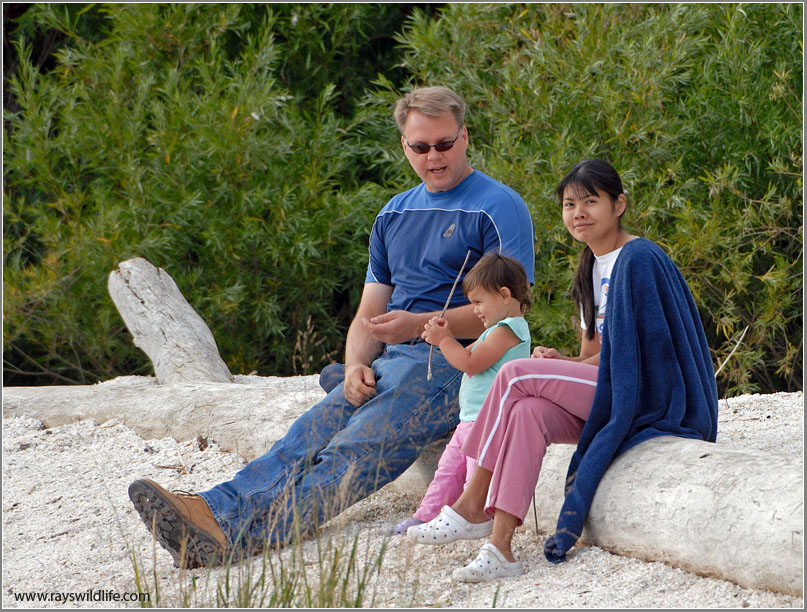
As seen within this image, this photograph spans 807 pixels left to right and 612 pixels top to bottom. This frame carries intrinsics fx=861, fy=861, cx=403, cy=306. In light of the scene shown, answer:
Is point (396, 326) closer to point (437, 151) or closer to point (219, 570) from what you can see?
point (437, 151)

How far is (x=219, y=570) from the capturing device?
2996 millimetres

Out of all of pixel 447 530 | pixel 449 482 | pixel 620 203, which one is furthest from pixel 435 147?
pixel 447 530

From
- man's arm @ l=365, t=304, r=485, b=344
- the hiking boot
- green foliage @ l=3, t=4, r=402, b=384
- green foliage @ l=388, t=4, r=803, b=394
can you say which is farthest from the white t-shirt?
green foliage @ l=3, t=4, r=402, b=384

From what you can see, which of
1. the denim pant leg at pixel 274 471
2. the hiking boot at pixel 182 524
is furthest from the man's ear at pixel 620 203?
the hiking boot at pixel 182 524

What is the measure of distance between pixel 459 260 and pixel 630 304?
0.79m

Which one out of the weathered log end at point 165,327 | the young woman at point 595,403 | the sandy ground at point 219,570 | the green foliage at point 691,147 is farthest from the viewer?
the green foliage at point 691,147

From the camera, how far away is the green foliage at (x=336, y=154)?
5883 millimetres

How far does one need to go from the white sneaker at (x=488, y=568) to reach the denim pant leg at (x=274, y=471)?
25.7 inches

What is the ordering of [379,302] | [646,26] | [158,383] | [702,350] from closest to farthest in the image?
[702,350]
[379,302]
[158,383]
[646,26]

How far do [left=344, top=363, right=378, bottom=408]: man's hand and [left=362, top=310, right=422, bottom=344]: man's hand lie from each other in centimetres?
17

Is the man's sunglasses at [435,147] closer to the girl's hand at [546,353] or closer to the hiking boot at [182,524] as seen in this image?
the girl's hand at [546,353]

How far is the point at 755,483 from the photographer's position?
2.45 meters

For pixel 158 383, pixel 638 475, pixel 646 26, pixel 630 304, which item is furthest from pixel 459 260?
pixel 646 26

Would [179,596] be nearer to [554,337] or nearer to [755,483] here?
[755,483]
